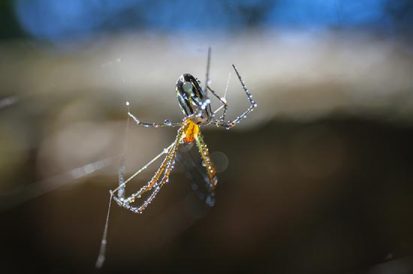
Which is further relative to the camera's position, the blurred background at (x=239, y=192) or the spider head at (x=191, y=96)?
the blurred background at (x=239, y=192)

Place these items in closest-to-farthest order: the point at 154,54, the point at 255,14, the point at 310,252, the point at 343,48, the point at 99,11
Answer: the point at 310,252
the point at 343,48
the point at 154,54
the point at 255,14
the point at 99,11

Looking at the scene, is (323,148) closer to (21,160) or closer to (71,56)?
(21,160)

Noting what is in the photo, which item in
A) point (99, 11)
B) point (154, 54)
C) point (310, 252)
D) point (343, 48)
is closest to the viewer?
point (310, 252)

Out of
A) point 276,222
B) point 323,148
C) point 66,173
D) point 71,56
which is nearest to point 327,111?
point 323,148

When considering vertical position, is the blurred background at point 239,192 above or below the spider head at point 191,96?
below

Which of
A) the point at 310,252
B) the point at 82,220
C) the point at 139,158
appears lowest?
the point at 310,252

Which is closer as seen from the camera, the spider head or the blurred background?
the spider head

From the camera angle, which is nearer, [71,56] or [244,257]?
[244,257]

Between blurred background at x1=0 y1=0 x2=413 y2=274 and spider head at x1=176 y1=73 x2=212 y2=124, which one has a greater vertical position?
spider head at x1=176 y1=73 x2=212 y2=124
